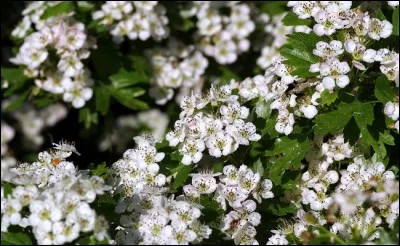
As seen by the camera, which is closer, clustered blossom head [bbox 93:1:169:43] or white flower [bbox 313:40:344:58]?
white flower [bbox 313:40:344:58]

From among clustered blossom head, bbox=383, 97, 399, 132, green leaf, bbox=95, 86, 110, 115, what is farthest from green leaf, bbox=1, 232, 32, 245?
green leaf, bbox=95, 86, 110, 115

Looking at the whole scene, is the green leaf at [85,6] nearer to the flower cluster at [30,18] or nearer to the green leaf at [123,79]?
the flower cluster at [30,18]

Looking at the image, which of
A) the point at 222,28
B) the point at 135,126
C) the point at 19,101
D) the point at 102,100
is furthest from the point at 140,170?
the point at 135,126

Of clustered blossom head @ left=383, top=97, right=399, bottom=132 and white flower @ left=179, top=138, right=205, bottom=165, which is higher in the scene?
clustered blossom head @ left=383, top=97, right=399, bottom=132

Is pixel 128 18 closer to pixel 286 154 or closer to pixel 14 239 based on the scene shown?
pixel 286 154

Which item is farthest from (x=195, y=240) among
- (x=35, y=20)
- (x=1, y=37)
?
(x=1, y=37)

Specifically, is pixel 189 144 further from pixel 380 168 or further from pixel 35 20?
pixel 35 20

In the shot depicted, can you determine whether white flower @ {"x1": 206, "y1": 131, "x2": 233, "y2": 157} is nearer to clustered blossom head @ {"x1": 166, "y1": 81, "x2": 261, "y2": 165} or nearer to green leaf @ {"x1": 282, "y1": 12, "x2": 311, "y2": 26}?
clustered blossom head @ {"x1": 166, "y1": 81, "x2": 261, "y2": 165}
